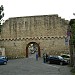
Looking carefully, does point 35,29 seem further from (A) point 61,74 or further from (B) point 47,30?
(A) point 61,74

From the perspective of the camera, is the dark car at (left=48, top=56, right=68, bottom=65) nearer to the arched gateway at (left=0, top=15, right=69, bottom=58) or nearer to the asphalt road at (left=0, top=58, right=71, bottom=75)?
the asphalt road at (left=0, top=58, right=71, bottom=75)

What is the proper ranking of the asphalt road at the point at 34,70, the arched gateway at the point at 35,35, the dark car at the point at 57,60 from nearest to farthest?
the asphalt road at the point at 34,70 → the dark car at the point at 57,60 → the arched gateway at the point at 35,35

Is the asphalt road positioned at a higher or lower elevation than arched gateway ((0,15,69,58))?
lower

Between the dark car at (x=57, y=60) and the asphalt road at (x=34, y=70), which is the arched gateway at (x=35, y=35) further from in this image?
the asphalt road at (x=34, y=70)

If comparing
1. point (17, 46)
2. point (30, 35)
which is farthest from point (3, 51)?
point (30, 35)

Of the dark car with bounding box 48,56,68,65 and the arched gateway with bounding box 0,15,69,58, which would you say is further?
the arched gateway with bounding box 0,15,69,58

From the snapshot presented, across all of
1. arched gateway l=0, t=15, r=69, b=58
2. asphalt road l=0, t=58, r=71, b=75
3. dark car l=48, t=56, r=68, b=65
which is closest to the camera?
asphalt road l=0, t=58, r=71, b=75

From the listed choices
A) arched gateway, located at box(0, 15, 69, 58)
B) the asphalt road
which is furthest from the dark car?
arched gateway, located at box(0, 15, 69, 58)

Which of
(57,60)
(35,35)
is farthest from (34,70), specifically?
(35,35)

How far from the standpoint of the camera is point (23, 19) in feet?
179

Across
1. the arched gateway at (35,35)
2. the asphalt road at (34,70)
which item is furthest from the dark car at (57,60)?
the arched gateway at (35,35)

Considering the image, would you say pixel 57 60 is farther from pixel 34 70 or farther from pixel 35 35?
pixel 35 35

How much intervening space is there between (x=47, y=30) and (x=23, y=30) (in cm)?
481

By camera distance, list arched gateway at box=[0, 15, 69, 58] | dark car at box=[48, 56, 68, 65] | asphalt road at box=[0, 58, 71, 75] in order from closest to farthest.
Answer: asphalt road at box=[0, 58, 71, 75], dark car at box=[48, 56, 68, 65], arched gateway at box=[0, 15, 69, 58]
